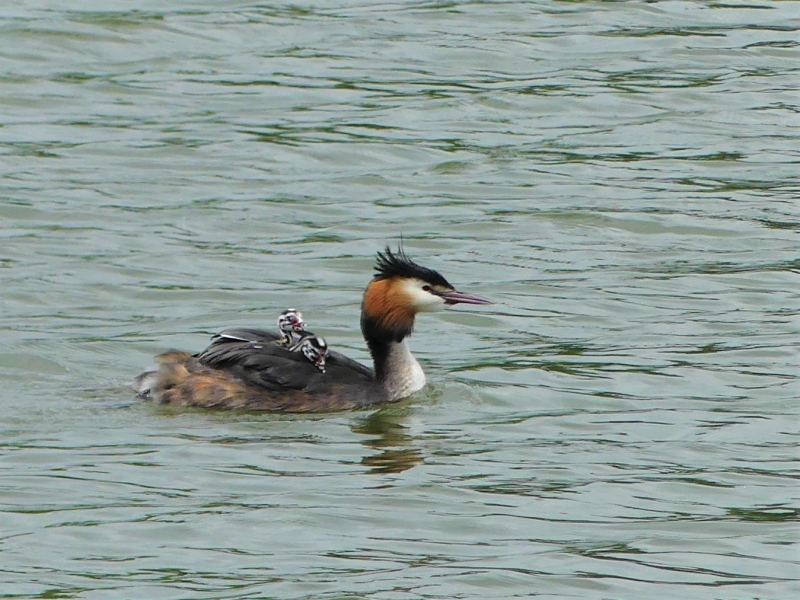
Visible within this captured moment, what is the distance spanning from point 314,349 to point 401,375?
55 cm

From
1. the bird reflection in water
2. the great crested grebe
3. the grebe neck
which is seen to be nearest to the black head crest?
the great crested grebe

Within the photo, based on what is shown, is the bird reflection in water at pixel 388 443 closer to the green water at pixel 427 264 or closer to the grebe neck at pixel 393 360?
the green water at pixel 427 264

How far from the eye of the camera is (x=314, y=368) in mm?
11000

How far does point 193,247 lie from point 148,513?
5.59m

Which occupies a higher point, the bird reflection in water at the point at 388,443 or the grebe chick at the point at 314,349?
the grebe chick at the point at 314,349

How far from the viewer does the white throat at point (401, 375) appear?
11156 millimetres

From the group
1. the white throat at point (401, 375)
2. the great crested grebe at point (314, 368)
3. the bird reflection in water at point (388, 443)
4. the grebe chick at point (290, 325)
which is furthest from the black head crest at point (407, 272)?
the bird reflection in water at point (388, 443)

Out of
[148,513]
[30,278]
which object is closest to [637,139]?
[30,278]

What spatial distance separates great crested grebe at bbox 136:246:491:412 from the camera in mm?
10891

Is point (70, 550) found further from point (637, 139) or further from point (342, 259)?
point (637, 139)

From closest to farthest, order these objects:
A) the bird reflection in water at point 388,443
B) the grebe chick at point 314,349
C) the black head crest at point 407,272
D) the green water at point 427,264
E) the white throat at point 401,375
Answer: the green water at point 427,264 → the bird reflection in water at point 388,443 → the grebe chick at point 314,349 → the white throat at point 401,375 → the black head crest at point 407,272

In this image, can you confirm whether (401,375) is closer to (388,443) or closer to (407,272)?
(407,272)

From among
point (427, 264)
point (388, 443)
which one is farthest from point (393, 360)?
point (427, 264)

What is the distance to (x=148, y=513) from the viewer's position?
28.6 feet
